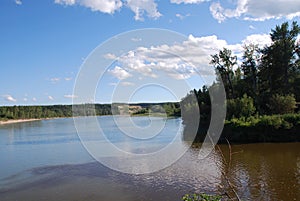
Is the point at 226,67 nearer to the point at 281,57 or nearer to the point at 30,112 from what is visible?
the point at 281,57

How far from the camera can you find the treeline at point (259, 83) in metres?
31.8

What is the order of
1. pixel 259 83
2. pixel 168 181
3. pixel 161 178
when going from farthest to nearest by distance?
pixel 259 83
pixel 161 178
pixel 168 181

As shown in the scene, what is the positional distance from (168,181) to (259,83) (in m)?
29.7

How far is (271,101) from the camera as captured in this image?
110 ft

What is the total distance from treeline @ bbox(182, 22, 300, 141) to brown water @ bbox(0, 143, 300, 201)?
920 cm

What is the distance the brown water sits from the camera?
14.0m

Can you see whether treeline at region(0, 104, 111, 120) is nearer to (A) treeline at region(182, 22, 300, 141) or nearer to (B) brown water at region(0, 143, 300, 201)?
(A) treeline at region(182, 22, 300, 141)

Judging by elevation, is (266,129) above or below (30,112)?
below

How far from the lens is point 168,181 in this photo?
52.4ft

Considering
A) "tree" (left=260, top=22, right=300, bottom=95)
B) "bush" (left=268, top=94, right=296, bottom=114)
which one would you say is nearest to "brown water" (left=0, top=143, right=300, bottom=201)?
"bush" (left=268, top=94, right=296, bottom=114)

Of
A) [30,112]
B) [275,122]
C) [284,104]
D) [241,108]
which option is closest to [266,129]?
[275,122]

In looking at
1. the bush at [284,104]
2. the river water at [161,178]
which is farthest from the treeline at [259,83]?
the river water at [161,178]

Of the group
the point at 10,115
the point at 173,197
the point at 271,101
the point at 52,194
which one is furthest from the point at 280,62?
the point at 10,115

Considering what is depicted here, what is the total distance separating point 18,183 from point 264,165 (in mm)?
14657
